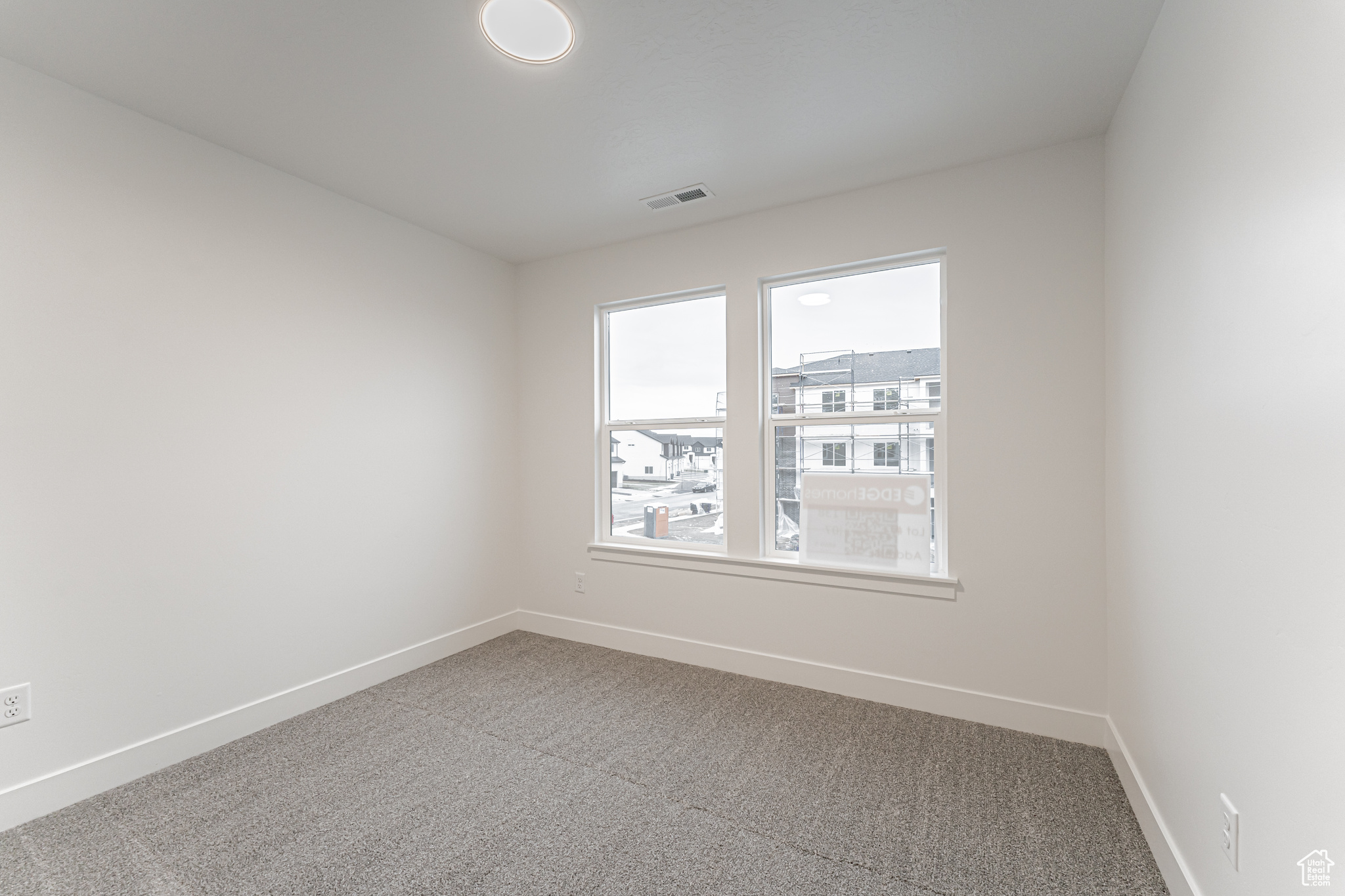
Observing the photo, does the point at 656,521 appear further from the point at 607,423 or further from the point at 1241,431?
the point at 1241,431

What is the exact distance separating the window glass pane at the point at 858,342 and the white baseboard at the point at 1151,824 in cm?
157

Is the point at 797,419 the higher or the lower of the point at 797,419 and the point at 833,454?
the higher

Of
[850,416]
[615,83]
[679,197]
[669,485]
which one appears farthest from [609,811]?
[679,197]

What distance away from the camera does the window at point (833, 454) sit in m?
3.07

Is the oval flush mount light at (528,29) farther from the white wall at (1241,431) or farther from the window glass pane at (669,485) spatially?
the window glass pane at (669,485)

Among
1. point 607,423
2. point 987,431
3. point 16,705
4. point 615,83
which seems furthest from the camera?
point 607,423

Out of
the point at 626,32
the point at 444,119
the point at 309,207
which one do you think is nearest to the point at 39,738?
the point at 309,207

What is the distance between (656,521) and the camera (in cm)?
372

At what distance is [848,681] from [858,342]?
69.3 inches

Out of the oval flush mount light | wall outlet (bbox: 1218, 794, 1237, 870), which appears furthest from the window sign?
the oval flush mount light

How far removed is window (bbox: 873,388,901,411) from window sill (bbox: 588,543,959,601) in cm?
84

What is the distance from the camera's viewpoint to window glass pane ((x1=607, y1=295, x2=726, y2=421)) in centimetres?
349

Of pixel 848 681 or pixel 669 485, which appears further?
pixel 669 485

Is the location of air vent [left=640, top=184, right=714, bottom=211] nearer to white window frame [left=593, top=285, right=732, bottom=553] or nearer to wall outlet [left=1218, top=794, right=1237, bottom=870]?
white window frame [left=593, top=285, right=732, bottom=553]
